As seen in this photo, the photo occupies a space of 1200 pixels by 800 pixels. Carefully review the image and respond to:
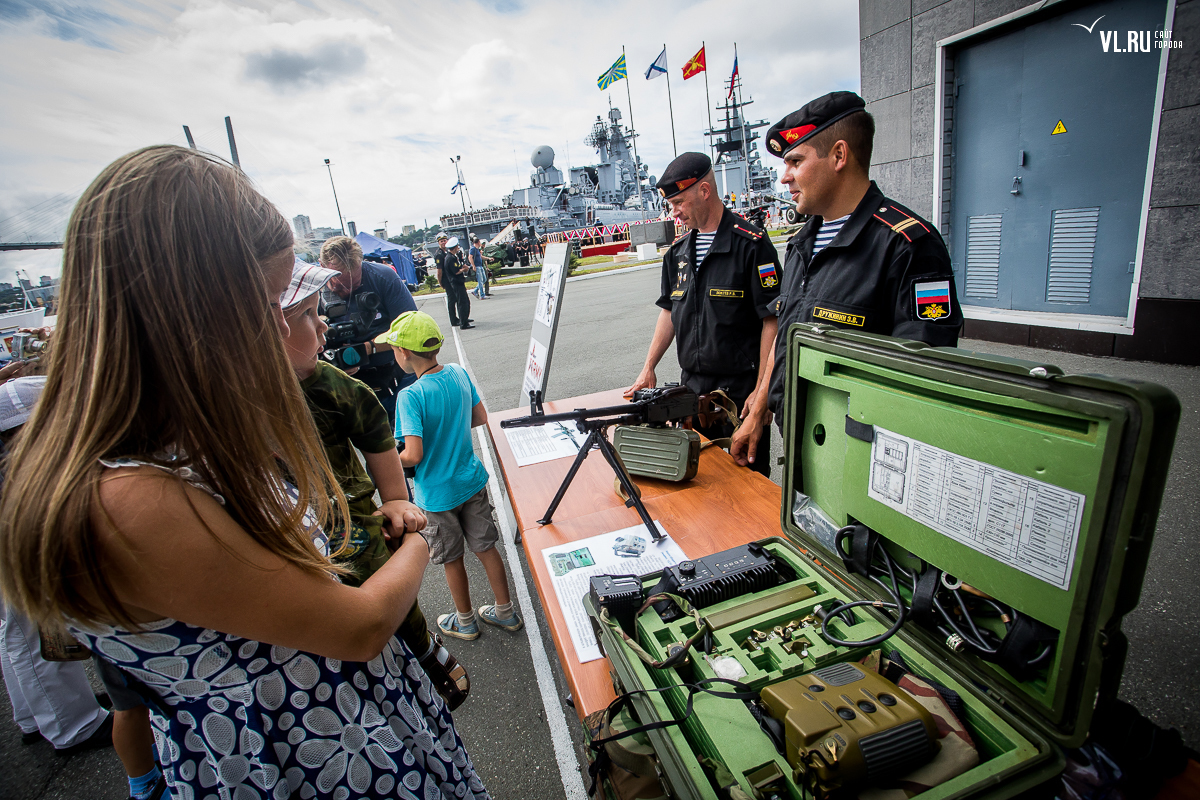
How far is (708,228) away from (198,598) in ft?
9.34

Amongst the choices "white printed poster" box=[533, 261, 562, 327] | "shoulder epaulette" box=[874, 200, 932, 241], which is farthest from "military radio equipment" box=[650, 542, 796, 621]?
"white printed poster" box=[533, 261, 562, 327]

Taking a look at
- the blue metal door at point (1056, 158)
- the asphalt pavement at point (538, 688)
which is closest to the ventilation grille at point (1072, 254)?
the blue metal door at point (1056, 158)

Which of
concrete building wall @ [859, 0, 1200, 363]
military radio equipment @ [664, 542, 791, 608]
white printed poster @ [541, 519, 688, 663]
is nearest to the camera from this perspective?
military radio equipment @ [664, 542, 791, 608]

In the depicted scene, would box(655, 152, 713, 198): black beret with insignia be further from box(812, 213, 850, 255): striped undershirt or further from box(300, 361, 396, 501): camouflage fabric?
box(300, 361, 396, 501): camouflage fabric

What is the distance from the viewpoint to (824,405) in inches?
52.6

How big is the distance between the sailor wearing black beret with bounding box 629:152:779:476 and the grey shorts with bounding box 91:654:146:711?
7.71ft

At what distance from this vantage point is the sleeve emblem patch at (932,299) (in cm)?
184

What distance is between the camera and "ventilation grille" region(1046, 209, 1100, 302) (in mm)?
5281

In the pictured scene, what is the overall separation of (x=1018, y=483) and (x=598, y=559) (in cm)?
126

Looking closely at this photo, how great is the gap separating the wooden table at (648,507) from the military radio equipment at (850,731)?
0.70 metres

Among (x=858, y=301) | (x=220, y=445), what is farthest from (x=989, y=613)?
(x=220, y=445)

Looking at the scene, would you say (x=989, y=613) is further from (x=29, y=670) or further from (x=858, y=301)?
(x=29, y=670)

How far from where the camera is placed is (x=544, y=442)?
9.71ft

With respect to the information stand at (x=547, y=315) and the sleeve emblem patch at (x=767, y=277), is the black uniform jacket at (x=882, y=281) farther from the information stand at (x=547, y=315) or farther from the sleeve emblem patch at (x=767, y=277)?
the information stand at (x=547, y=315)
